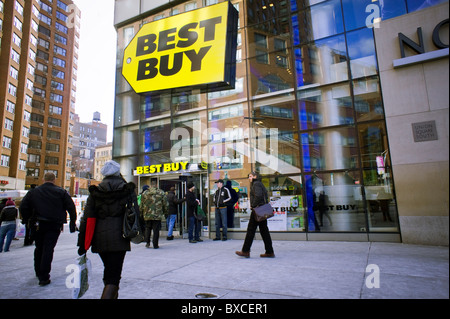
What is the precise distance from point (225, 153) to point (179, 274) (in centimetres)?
686

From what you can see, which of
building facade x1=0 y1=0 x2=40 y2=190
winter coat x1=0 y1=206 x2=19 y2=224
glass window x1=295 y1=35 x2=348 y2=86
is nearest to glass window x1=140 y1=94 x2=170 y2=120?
glass window x1=295 y1=35 x2=348 y2=86

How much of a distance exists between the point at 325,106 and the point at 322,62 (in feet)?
5.53

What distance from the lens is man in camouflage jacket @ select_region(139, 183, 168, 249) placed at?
27.7 ft

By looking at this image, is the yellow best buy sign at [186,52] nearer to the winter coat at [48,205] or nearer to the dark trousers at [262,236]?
the dark trousers at [262,236]

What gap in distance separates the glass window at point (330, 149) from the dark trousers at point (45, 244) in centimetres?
754

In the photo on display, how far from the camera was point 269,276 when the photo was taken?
454 centimetres

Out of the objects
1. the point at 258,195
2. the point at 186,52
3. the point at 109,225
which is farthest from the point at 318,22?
the point at 109,225

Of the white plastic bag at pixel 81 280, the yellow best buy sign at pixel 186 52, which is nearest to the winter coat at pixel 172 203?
the yellow best buy sign at pixel 186 52

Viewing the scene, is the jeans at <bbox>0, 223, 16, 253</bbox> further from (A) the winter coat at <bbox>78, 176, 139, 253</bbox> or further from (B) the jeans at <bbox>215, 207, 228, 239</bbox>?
(A) the winter coat at <bbox>78, 176, 139, 253</bbox>

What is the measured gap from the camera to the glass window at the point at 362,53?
359 inches

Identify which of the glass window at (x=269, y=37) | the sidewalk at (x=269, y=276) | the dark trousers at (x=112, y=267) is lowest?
the sidewalk at (x=269, y=276)

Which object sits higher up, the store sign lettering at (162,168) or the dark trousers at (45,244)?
the store sign lettering at (162,168)
